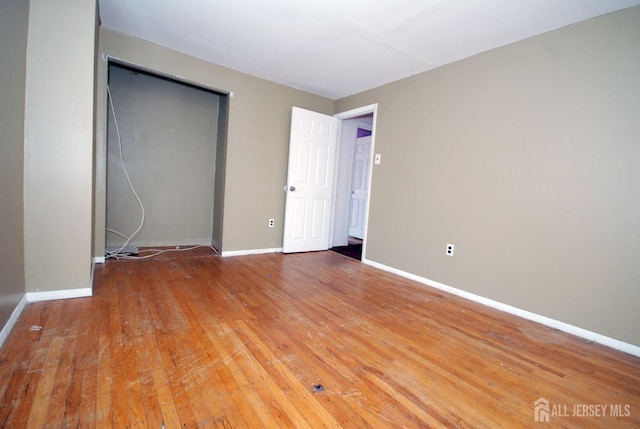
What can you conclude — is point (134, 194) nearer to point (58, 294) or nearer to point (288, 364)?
point (58, 294)

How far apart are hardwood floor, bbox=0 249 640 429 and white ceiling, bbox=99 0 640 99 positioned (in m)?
2.44

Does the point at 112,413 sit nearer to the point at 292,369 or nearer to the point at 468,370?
the point at 292,369

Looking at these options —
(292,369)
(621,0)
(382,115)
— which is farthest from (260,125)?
(621,0)

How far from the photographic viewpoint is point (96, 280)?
8.64ft

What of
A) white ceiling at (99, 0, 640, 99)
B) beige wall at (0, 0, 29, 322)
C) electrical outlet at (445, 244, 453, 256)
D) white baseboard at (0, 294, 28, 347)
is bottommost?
white baseboard at (0, 294, 28, 347)

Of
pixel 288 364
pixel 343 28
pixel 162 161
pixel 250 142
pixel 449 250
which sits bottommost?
pixel 288 364

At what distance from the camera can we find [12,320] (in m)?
1.79

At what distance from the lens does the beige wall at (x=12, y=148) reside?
165cm

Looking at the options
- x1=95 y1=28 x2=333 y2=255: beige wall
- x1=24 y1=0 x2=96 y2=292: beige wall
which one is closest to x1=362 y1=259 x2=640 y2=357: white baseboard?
x1=95 y1=28 x2=333 y2=255: beige wall

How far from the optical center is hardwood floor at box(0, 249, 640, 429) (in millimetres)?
1265

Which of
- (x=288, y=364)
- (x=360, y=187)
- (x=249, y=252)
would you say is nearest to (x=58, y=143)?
(x=288, y=364)

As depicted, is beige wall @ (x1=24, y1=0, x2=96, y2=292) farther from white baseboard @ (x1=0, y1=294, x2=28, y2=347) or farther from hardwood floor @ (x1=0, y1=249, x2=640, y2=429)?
hardwood floor @ (x1=0, y1=249, x2=640, y2=429)

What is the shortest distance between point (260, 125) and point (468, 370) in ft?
11.8

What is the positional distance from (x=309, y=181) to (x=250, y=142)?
3.34ft
